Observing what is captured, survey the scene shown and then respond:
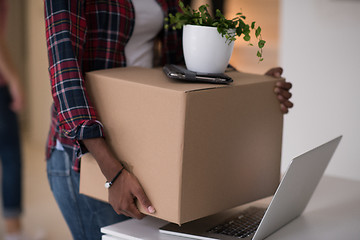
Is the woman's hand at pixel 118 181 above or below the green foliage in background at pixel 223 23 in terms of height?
below

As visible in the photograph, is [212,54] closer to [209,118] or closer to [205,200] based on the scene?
[209,118]

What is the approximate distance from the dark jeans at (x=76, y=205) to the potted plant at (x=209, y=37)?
0.39 m

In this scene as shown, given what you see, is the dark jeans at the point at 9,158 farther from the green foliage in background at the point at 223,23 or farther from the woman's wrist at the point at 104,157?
the green foliage in background at the point at 223,23

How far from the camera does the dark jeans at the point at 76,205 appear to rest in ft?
3.93

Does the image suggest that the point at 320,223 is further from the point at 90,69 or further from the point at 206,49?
the point at 90,69

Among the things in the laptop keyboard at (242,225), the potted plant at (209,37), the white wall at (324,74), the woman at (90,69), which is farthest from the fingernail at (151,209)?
the white wall at (324,74)

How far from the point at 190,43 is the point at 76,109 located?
27cm

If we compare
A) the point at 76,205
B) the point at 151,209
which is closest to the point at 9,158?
the point at 76,205

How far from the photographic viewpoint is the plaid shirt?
106 centimetres

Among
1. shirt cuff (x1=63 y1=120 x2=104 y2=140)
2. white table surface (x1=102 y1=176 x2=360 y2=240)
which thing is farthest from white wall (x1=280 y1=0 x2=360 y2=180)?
shirt cuff (x1=63 y1=120 x2=104 y2=140)

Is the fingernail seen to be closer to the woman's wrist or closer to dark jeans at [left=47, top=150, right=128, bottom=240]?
the woman's wrist

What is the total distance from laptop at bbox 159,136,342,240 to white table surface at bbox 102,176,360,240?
0.02m

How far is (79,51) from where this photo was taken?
1101mm

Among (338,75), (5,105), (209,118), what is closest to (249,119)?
(209,118)
